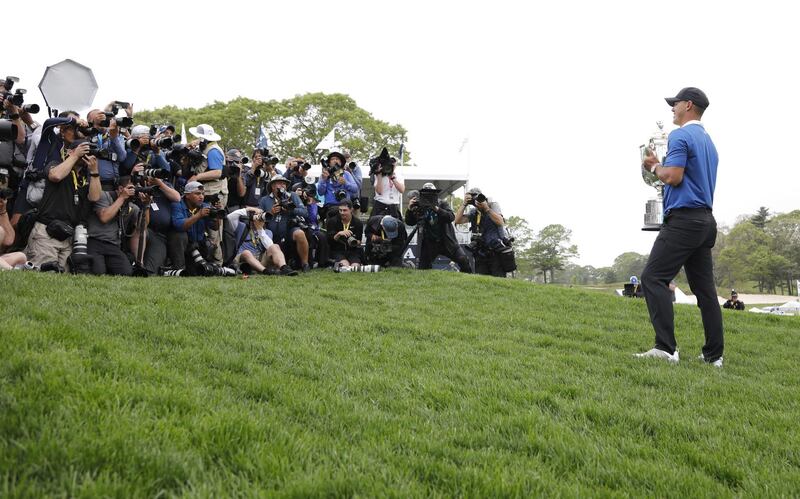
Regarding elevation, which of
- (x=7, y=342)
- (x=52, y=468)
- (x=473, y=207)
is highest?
(x=473, y=207)

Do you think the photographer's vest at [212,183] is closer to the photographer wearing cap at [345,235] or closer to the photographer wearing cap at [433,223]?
the photographer wearing cap at [345,235]

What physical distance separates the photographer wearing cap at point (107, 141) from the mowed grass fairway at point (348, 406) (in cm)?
272

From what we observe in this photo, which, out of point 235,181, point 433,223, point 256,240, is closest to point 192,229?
point 256,240

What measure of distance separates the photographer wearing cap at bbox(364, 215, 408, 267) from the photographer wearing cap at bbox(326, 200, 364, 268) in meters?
0.22

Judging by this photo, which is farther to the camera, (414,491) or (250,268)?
(250,268)

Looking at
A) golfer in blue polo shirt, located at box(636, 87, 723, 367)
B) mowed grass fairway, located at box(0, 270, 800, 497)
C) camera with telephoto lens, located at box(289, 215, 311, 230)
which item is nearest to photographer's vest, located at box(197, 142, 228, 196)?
camera with telephoto lens, located at box(289, 215, 311, 230)

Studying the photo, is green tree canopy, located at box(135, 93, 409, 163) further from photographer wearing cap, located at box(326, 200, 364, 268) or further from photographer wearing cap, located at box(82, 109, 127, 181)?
photographer wearing cap, located at box(82, 109, 127, 181)

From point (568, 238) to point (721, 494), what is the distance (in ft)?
220

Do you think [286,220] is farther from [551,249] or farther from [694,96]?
[551,249]

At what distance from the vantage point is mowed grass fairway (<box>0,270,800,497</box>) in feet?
7.72

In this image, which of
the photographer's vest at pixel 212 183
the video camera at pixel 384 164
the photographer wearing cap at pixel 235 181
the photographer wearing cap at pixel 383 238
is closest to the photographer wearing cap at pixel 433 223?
the photographer wearing cap at pixel 383 238

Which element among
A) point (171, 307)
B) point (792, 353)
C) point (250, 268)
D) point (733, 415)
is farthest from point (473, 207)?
point (733, 415)

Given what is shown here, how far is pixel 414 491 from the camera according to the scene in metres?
2.37

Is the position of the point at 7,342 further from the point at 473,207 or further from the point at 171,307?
the point at 473,207
